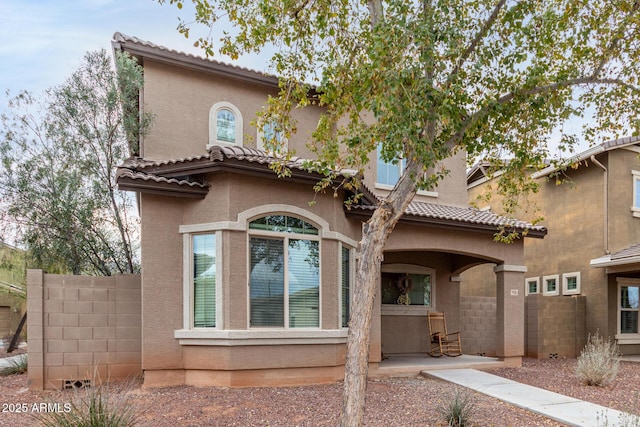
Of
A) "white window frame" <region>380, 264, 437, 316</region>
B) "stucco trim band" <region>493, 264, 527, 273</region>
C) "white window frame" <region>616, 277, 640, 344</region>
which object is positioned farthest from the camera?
"white window frame" <region>616, 277, 640, 344</region>

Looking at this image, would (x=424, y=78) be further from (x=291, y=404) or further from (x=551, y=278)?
(x=551, y=278)

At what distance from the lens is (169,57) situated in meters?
11.0

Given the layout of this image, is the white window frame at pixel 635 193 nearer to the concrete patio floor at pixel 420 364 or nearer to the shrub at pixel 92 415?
the concrete patio floor at pixel 420 364

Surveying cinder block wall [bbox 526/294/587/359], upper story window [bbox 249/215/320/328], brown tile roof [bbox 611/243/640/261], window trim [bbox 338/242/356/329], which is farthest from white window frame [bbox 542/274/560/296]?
upper story window [bbox 249/215/320/328]

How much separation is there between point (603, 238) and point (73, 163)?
15.6 metres

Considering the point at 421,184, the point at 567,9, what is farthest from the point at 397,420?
the point at 567,9

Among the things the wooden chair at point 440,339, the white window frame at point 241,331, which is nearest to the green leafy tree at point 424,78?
the white window frame at point 241,331

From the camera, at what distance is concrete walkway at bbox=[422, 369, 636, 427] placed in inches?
278

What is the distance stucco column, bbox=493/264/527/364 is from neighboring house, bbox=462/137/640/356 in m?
3.79

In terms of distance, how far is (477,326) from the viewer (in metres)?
14.8

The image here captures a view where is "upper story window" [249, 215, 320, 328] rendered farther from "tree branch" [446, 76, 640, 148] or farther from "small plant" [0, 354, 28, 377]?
"small plant" [0, 354, 28, 377]

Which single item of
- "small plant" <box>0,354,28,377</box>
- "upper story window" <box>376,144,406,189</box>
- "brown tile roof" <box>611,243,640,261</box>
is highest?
"upper story window" <box>376,144,406,189</box>

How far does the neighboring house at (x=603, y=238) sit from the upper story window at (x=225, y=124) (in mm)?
8192

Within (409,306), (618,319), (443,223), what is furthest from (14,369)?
(618,319)
